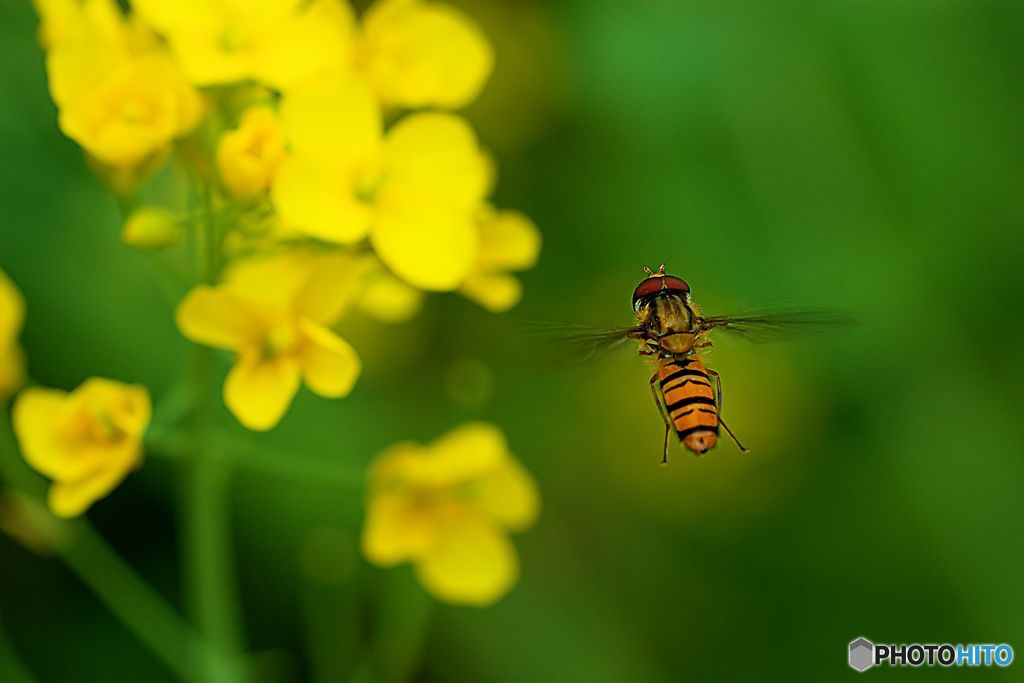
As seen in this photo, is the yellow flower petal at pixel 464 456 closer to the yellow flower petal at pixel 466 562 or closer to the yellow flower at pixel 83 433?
the yellow flower petal at pixel 466 562

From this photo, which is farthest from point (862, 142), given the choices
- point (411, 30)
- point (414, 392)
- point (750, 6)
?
point (411, 30)

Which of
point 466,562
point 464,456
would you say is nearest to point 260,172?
point 464,456

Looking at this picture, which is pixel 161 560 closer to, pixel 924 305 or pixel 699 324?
pixel 699 324

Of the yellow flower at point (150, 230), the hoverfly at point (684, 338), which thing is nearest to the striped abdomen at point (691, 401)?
the hoverfly at point (684, 338)

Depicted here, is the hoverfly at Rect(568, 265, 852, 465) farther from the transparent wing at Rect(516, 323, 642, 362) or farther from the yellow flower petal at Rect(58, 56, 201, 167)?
the yellow flower petal at Rect(58, 56, 201, 167)

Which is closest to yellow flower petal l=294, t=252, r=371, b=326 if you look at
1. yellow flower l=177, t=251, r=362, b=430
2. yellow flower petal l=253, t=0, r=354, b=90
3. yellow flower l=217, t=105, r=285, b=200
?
yellow flower l=177, t=251, r=362, b=430

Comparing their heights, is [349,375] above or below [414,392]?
below
